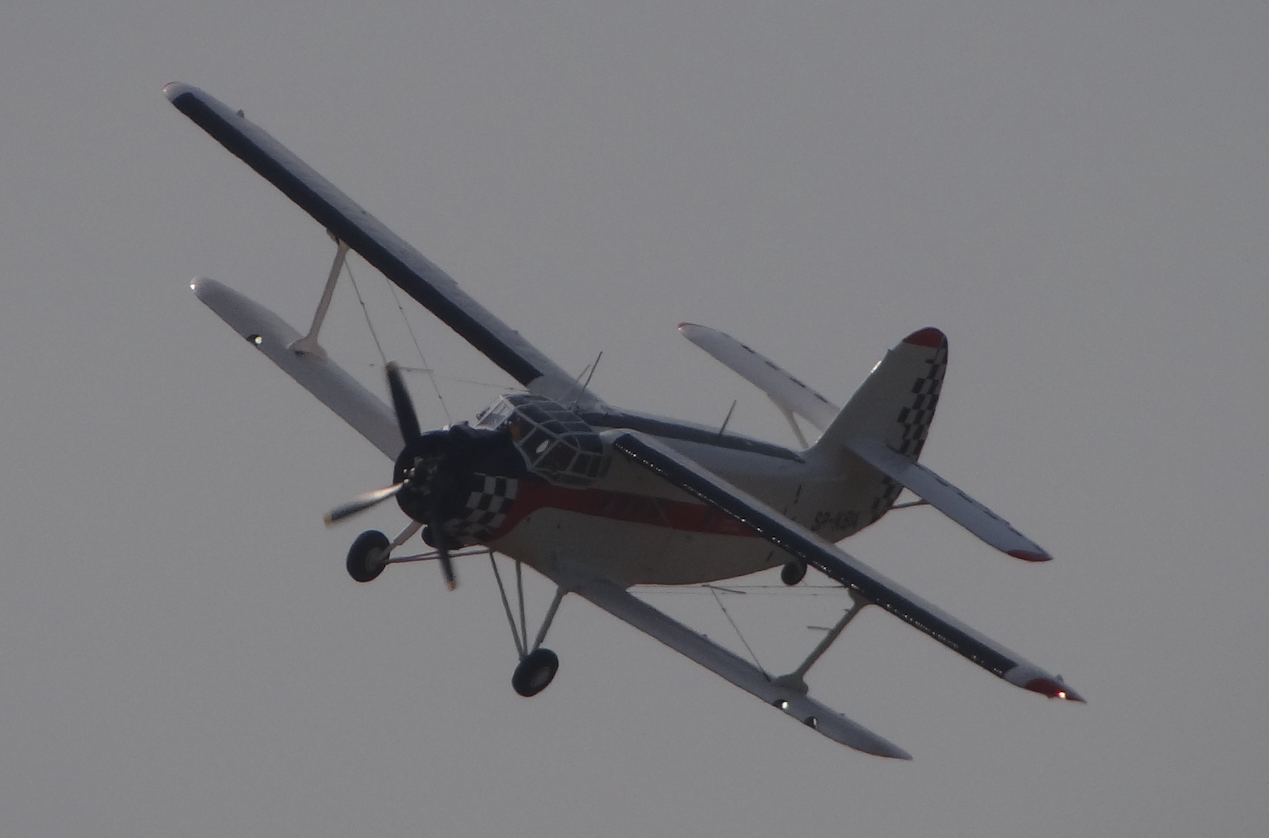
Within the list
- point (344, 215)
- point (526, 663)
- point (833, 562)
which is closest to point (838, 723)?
point (833, 562)

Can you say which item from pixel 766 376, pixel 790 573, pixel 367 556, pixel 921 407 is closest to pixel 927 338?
pixel 921 407

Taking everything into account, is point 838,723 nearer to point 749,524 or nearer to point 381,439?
point 749,524

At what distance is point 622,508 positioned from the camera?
28469 mm

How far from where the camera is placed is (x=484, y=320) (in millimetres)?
30578

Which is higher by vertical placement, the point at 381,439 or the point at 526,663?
the point at 381,439

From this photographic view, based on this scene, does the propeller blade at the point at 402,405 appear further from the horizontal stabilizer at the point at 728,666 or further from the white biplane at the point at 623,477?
the horizontal stabilizer at the point at 728,666

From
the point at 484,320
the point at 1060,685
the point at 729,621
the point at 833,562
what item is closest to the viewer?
the point at 1060,685

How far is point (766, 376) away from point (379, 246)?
5.79 metres

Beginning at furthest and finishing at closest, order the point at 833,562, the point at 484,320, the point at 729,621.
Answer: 1. the point at 484,320
2. the point at 729,621
3. the point at 833,562

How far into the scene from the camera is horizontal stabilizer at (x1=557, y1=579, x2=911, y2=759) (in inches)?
1049

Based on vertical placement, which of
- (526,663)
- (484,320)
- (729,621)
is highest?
(484,320)

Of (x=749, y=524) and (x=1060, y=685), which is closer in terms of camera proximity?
(x=1060, y=685)

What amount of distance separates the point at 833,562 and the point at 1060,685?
3.16 m

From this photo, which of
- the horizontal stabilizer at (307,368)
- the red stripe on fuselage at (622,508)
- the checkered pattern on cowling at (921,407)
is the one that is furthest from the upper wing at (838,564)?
the checkered pattern on cowling at (921,407)
